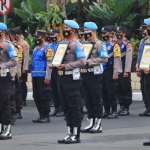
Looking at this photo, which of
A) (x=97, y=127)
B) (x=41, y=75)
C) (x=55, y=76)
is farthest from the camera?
(x=55, y=76)

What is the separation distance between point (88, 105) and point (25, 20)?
34.5 feet

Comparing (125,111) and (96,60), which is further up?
(96,60)

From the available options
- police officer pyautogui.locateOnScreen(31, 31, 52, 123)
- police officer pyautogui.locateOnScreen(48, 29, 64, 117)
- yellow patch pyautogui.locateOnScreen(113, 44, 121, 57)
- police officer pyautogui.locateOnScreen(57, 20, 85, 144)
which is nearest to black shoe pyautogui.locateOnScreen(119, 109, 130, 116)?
police officer pyautogui.locateOnScreen(48, 29, 64, 117)

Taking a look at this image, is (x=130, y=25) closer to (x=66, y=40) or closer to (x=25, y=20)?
(x=25, y=20)

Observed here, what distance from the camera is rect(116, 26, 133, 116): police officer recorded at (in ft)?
59.5

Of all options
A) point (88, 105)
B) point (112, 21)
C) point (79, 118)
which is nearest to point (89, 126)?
point (88, 105)

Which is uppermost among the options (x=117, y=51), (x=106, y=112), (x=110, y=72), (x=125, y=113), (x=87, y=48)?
(x=87, y=48)

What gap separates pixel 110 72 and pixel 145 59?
4.57 meters

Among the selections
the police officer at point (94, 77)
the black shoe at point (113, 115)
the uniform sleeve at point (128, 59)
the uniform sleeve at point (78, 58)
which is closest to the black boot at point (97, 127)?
the police officer at point (94, 77)

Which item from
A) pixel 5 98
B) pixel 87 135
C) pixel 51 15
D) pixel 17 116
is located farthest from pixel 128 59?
pixel 51 15

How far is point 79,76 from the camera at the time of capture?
536 inches

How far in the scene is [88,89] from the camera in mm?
15055

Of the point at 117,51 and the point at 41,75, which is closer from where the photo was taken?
the point at 41,75

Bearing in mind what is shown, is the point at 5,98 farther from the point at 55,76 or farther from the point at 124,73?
the point at 124,73
